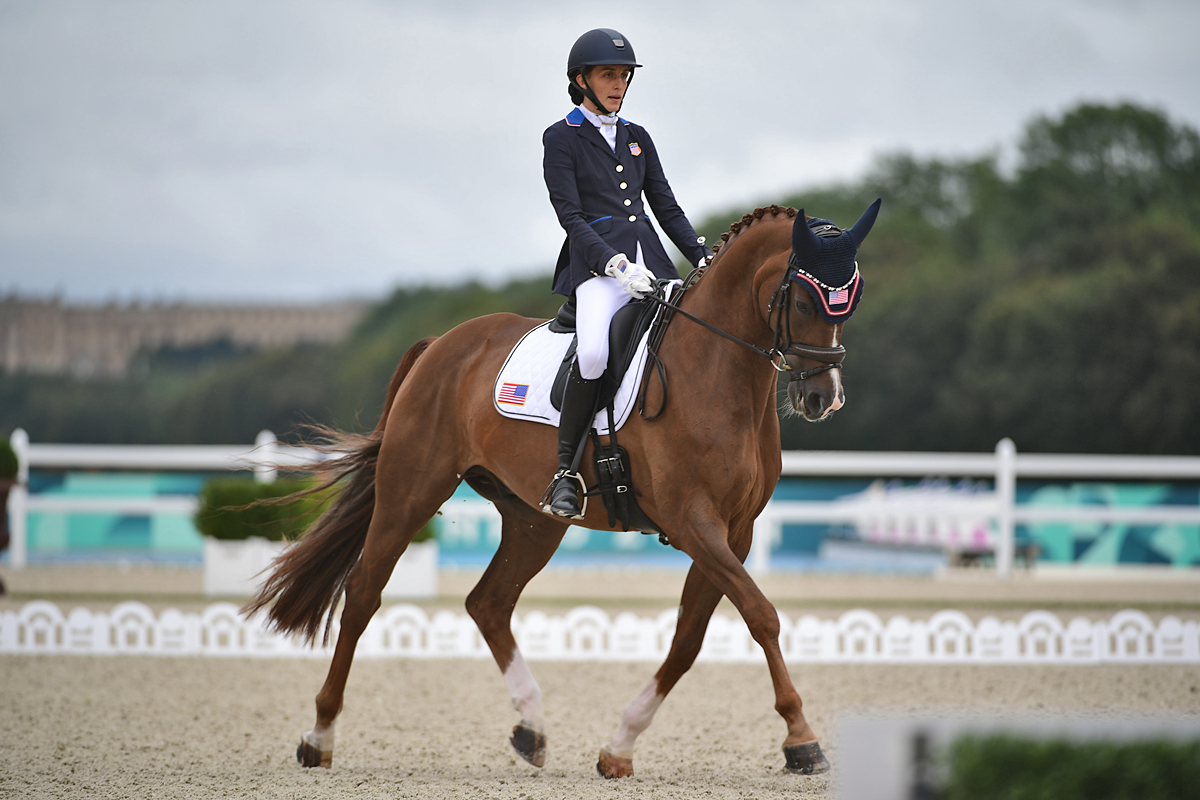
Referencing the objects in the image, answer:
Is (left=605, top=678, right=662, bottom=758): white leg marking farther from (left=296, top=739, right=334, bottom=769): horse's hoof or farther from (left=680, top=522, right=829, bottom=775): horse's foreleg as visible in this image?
(left=296, top=739, right=334, bottom=769): horse's hoof

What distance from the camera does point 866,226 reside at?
3.82 m

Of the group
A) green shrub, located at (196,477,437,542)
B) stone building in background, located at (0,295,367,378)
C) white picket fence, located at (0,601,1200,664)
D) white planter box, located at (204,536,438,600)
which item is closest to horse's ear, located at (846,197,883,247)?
white picket fence, located at (0,601,1200,664)

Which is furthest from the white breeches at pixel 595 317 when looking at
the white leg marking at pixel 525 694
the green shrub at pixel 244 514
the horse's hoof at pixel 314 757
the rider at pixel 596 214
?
the green shrub at pixel 244 514

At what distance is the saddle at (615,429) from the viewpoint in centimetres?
423

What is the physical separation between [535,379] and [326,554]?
1.33 m

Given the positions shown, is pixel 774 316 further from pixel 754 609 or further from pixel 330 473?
pixel 330 473

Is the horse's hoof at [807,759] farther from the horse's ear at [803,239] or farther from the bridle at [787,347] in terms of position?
the horse's ear at [803,239]

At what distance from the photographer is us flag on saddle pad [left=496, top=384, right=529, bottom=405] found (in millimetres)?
4527

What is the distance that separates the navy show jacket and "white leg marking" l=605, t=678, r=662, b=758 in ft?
5.29

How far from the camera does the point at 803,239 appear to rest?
3.77 metres

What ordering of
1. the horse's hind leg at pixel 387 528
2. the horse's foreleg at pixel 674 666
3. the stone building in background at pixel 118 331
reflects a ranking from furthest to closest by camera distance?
the stone building in background at pixel 118 331
the horse's hind leg at pixel 387 528
the horse's foreleg at pixel 674 666

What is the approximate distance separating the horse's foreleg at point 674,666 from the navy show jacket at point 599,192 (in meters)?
1.26

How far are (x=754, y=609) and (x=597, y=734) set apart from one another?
2.16m

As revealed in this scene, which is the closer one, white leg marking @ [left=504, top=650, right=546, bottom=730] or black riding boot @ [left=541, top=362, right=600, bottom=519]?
black riding boot @ [left=541, top=362, right=600, bottom=519]
